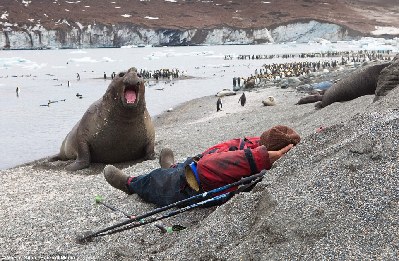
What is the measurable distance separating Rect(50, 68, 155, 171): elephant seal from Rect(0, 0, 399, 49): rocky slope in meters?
112

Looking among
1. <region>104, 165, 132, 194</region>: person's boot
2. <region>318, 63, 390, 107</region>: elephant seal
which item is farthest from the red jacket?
<region>318, 63, 390, 107</region>: elephant seal

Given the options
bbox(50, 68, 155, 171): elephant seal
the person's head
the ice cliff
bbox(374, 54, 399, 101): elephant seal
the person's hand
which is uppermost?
the ice cliff

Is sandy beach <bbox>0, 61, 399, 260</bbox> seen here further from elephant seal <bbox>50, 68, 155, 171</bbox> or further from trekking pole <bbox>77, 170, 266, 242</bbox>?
elephant seal <bbox>50, 68, 155, 171</bbox>

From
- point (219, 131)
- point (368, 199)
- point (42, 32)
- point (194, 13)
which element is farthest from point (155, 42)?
point (368, 199)

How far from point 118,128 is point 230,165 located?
4699 millimetres

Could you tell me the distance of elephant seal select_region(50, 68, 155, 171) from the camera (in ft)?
26.7

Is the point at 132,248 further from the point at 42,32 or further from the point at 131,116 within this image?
the point at 42,32

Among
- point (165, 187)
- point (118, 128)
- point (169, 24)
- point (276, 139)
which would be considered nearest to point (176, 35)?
→ point (169, 24)

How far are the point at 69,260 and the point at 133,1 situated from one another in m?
144

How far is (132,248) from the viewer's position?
3703 mm

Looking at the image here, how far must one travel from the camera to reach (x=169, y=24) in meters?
127

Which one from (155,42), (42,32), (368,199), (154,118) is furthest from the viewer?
(155,42)

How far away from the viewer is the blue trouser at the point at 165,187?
4219 millimetres

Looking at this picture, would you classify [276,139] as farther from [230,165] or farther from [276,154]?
[230,165]
